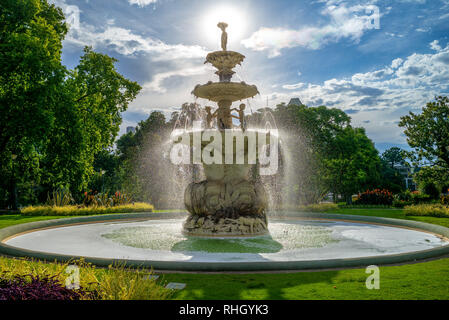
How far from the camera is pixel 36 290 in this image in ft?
14.0

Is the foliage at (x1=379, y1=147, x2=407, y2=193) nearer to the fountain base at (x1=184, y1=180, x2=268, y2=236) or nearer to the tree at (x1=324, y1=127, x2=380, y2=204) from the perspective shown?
the tree at (x1=324, y1=127, x2=380, y2=204)

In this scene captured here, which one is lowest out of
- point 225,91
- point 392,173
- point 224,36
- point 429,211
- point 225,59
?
point 429,211

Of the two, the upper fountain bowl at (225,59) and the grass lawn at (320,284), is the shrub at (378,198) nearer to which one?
the upper fountain bowl at (225,59)

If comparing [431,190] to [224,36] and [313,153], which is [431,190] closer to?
[313,153]

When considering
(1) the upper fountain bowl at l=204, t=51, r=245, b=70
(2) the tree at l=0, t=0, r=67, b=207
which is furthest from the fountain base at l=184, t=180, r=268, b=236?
(2) the tree at l=0, t=0, r=67, b=207

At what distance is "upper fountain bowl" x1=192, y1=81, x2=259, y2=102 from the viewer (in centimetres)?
1367

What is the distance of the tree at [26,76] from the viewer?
15.2 meters

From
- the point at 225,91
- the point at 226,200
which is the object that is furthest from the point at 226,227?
the point at 225,91

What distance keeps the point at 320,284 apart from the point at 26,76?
16.2 metres

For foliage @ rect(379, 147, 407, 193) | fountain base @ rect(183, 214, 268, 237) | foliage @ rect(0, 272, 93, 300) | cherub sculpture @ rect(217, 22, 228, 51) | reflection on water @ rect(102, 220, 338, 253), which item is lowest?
reflection on water @ rect(102, 220, 338, 253)

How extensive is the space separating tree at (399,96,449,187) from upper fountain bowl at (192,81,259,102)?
20.9m
